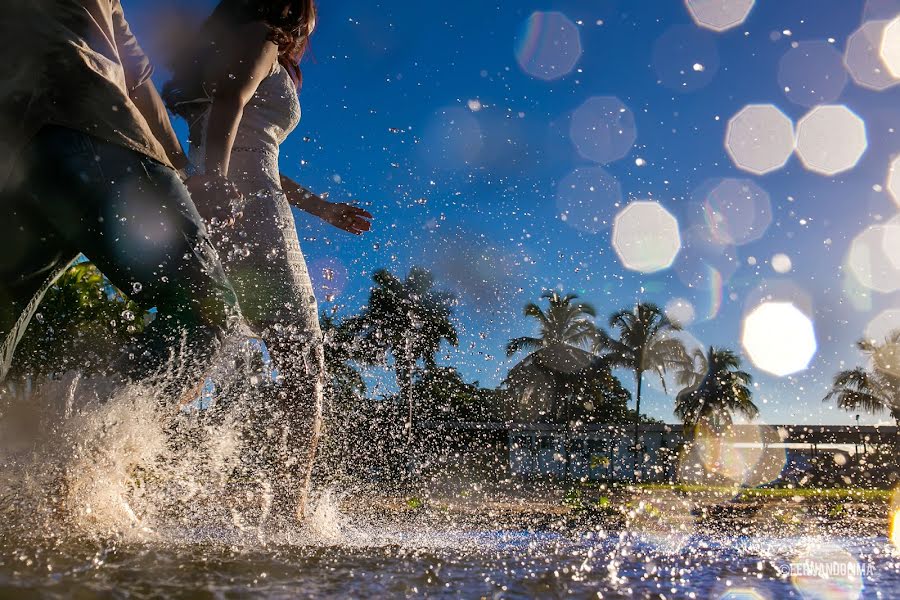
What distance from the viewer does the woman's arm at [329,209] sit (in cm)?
299

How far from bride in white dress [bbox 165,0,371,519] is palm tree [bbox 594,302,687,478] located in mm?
38688

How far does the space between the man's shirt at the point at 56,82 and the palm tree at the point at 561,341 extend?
37624 millimetres

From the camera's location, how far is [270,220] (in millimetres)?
2512

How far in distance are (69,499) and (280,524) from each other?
87 cm

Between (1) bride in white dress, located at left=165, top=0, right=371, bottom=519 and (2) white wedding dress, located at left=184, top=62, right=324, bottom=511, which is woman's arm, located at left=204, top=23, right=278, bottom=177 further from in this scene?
(2) white wedding dress, located at left=184, top=62, right=324, bottom=511

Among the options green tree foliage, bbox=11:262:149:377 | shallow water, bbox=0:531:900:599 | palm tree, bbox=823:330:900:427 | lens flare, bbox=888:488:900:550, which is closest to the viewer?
shallow water, bbox=0:531:900:599

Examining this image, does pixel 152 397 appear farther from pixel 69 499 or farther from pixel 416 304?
pixel 416 304

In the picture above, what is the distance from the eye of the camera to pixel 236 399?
2.50 m

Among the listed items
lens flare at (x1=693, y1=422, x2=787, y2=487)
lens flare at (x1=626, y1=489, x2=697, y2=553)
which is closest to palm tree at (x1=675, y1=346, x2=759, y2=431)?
lens flare at (x1=693, y1=422, x2=787, y2=487)

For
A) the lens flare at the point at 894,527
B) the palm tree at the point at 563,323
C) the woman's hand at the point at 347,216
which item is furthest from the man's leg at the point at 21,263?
the palm tree at the point at 563,323

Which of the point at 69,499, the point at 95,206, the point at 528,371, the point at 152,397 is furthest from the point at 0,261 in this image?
Answer: the point at 528,371

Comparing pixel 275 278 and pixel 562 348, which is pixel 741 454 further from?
pixel 275 278

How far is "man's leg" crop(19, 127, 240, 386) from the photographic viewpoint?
1503mm

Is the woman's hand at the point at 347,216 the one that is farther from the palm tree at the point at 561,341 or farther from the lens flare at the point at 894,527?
the palm tree at the point at 561,341
